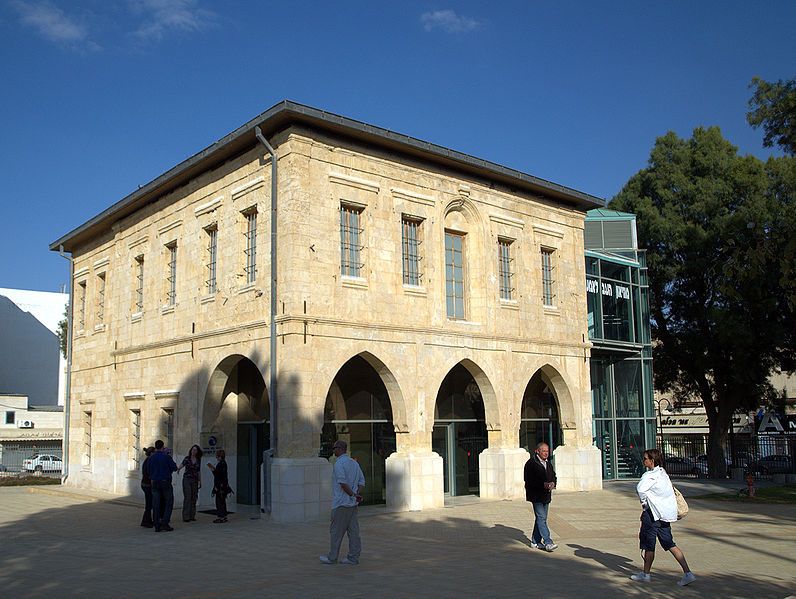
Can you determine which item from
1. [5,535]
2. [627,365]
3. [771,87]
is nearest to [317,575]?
[5,535]

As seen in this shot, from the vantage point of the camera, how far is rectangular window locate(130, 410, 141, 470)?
2197 centimetres

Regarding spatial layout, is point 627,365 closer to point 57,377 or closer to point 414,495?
point 414,495

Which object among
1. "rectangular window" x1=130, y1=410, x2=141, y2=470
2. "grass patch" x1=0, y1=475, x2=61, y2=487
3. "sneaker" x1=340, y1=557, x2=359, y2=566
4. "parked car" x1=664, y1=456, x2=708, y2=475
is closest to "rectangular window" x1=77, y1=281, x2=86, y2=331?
"grass patch" x1=0, y1=475, x2=61, y2=487

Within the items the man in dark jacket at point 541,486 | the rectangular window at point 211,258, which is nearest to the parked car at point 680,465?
the rectangular window at point 211,258

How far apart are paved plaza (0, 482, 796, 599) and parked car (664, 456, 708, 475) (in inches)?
646

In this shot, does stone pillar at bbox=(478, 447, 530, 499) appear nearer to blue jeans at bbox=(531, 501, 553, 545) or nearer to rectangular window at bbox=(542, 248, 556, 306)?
rectangular window at bbox=(542, 248, 556, 306)

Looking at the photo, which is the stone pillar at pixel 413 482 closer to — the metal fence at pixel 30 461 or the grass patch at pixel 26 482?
the grass patch at pixel 26 482

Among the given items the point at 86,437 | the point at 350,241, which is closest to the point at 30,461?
the point at 86,437

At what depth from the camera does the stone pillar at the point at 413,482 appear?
1794cm

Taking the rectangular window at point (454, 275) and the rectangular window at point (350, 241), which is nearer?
the rectangular window at point (350, 241)

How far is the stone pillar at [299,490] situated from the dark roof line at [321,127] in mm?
Result: 7135

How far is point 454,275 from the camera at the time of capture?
20.3 m

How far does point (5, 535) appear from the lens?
14.5 m

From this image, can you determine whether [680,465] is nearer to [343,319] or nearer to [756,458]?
[756,458]
